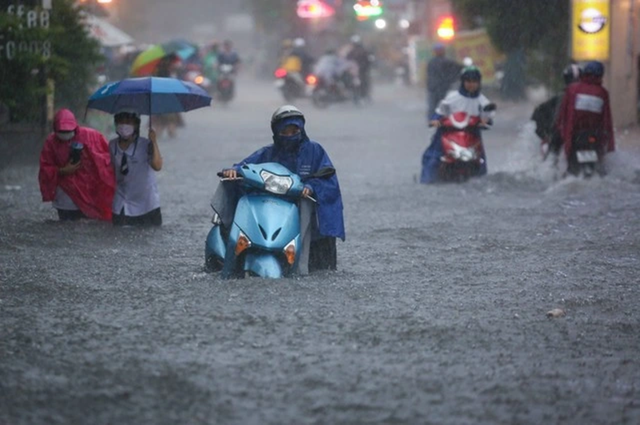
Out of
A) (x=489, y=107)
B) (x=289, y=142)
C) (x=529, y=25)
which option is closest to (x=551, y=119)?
(x=489, y=107)

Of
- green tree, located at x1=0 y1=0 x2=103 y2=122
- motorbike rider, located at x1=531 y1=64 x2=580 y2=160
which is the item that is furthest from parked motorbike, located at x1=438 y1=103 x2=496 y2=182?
green tree, located at x1=0 y1=0 x2=103 y2=122

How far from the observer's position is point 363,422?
5.70 m

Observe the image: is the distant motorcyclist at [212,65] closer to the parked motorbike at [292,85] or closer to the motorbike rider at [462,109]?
the parked motorbike at [292,85]

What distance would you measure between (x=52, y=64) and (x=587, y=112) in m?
8.02

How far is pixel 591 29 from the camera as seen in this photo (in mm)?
22359

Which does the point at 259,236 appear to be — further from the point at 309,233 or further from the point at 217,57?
the point at 217,57

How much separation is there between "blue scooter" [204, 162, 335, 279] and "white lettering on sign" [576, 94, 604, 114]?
7.03 meters

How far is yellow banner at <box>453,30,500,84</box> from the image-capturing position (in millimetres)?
34422

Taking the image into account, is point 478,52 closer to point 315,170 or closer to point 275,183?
point 315,170

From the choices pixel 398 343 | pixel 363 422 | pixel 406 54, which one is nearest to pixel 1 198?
pixel 398 343

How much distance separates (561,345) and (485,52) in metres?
27.8

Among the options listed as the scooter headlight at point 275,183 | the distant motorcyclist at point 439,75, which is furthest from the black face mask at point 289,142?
the distant motorcyclist at point 439,75

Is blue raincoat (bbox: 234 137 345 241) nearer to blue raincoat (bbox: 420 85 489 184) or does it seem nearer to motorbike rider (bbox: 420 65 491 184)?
motorbike rider (bbox: 420 65 491 184)

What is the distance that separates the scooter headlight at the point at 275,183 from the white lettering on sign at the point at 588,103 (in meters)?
7.18
